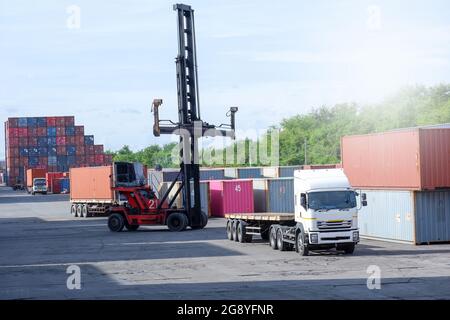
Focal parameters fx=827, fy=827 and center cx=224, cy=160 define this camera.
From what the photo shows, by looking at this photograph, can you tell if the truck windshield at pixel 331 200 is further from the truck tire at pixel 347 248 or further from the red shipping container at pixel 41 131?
the red shipping container at pixel 41 131

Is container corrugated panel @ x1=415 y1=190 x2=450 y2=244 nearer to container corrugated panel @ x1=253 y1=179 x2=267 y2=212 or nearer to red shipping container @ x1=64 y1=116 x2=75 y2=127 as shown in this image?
container corrugated panel @ x1=253 y1=179 x2=267 y2=212

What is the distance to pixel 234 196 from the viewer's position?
2205 inches

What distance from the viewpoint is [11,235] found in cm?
4638

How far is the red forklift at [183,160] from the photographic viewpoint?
144 feet

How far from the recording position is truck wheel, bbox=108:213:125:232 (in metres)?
46.2

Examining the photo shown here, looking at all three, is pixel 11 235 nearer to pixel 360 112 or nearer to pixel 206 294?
pixel 206 294

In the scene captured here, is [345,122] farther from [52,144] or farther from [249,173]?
[249,173]

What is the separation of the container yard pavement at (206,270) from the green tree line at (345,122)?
7848 cm

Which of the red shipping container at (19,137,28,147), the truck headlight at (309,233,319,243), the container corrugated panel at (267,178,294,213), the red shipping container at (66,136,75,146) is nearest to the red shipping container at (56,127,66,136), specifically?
the red shipping container at (66,136,75,146)

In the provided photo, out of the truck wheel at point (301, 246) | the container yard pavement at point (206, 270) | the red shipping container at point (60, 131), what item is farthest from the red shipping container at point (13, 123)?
the truck wheel at point (301, 246)

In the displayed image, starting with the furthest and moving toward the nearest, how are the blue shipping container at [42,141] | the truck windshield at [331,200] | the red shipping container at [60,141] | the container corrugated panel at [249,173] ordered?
the blue shipping container at [42,141] < the red shipping container at [60,141] < the container corrugated panel at [249,173] < the truck windshield at [331,200]

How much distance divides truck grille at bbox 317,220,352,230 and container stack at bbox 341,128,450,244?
5.31 meters

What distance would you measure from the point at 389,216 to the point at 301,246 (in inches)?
276
